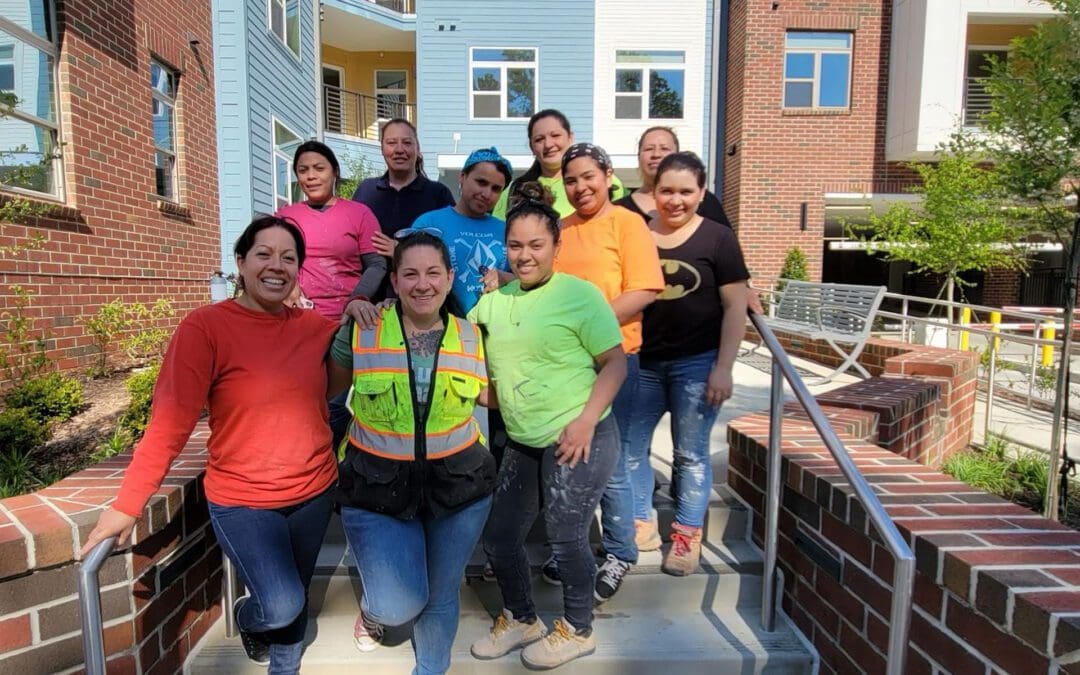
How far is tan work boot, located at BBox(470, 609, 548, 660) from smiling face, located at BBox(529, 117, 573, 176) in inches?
71.6

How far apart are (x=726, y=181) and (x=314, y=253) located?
38.5 ft

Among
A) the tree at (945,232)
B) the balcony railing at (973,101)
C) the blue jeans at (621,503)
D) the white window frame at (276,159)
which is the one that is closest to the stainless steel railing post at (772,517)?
the blue jeans at (621,503)

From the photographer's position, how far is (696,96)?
13.2m

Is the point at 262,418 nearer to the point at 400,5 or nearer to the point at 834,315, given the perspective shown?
the point at 834,315

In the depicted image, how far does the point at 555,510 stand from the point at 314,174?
162cm

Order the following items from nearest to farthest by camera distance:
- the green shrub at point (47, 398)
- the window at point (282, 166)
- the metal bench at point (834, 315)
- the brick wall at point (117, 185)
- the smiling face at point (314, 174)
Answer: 1. the smiling face at point (314, 174)
2. the green shrub at point (47, 398)
3. the brick wall at point (117, 185)
4. the metal bench at point (834, 315)
5. the window at point (282, 166)

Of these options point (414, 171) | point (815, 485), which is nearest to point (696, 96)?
point (414, 171)

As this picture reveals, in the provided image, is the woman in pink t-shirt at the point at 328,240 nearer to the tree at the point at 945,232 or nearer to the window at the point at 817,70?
the tree at the point at 945,232

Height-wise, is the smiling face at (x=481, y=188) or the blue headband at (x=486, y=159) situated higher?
the blue headband at (x=486, y=159)

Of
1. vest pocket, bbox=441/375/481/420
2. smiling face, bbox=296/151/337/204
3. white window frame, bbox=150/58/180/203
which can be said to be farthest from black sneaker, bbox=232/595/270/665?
white window frame, bbox=150/58/180/203

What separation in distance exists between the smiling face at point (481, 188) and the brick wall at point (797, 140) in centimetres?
1032

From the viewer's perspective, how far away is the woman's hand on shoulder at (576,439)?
6.22ft

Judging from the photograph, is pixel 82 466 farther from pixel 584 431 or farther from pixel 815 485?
pixel 815 485

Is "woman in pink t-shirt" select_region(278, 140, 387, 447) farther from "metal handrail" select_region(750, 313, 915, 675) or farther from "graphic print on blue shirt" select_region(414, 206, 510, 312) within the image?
"metal handrail" select_region(750, 313, 915, 675)
